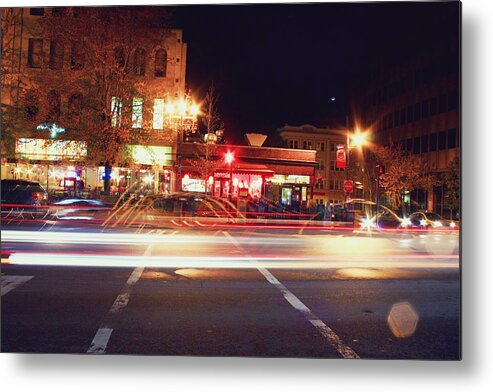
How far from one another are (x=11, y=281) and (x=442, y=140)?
4304 cm

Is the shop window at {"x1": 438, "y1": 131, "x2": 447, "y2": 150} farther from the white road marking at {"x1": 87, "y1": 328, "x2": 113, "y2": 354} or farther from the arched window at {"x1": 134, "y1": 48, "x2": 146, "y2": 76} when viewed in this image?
the white road marking at {"x1": 87, "y1": 328, "x2": 113, "y2": 354}

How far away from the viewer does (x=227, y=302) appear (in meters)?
8.36

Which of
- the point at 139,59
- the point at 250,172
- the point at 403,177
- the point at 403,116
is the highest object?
the point at 403,116

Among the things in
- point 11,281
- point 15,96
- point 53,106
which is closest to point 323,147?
point 53,106

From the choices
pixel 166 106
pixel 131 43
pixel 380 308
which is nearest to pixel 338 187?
pixel 166 106

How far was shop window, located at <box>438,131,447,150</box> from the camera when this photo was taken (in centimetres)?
4489

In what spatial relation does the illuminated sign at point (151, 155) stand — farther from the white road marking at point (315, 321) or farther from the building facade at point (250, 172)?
the white road marking at point (315, 321)

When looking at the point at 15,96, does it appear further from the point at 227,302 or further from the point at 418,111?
the point at 418,111

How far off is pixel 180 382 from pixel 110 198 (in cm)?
2599

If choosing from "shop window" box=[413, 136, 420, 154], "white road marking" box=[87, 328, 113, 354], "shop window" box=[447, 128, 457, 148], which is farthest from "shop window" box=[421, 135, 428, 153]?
"white road marking" box=[87, 328, 113, 354]

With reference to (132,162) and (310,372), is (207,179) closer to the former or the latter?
(132,162)

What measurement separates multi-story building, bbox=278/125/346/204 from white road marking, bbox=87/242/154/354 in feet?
199

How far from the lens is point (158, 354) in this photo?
6047mm

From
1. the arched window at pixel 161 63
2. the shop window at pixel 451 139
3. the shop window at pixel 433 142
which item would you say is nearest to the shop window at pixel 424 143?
the shop window at pixel 433 142
